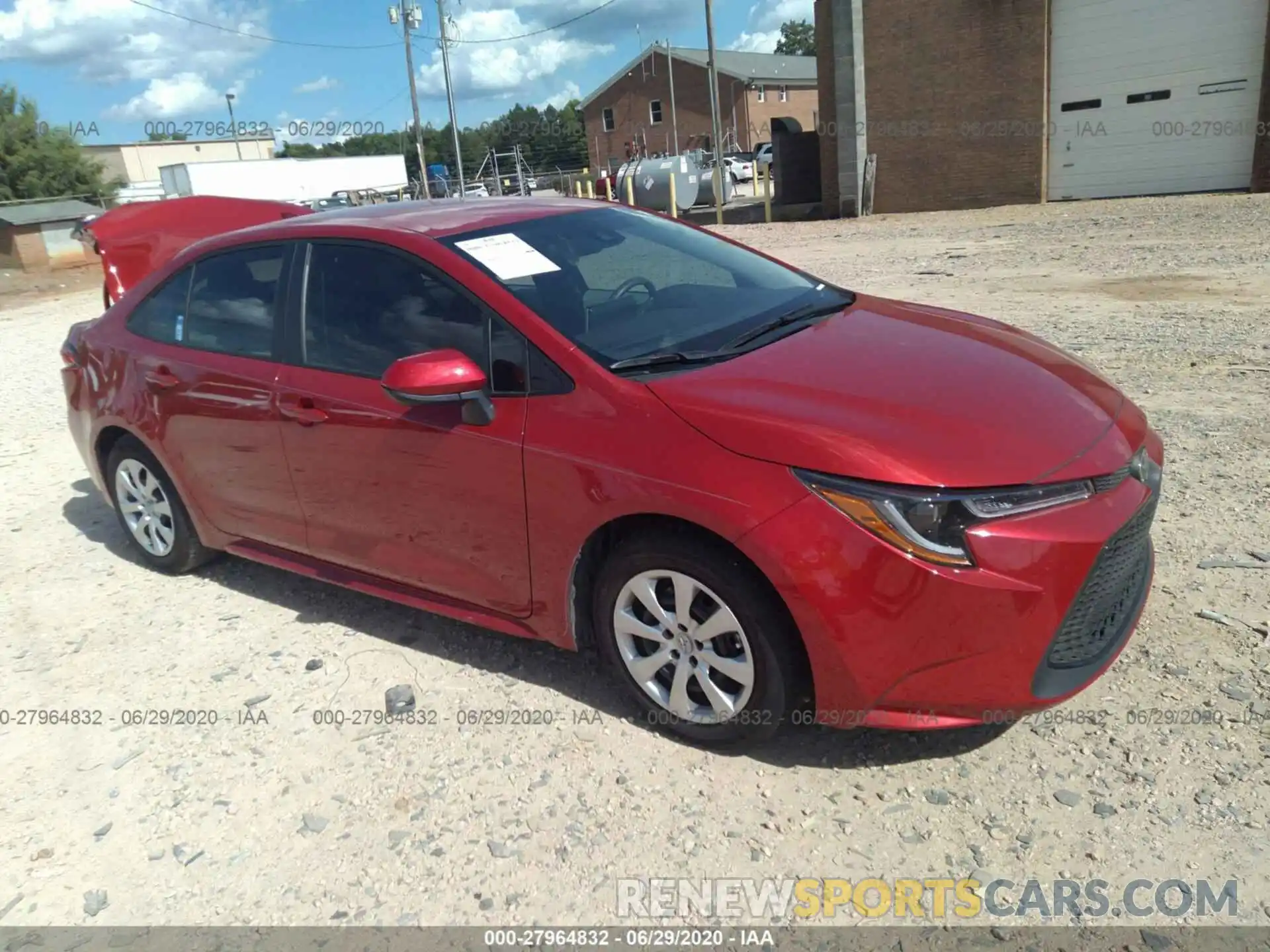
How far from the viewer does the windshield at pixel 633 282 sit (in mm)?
3291

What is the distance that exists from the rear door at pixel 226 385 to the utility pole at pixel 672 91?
187 feet

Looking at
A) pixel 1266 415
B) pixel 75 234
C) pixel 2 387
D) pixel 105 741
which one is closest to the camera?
pixel 105 741

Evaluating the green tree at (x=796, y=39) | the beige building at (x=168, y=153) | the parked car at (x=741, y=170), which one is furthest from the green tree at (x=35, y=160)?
the green tree at (x=796, y=39)

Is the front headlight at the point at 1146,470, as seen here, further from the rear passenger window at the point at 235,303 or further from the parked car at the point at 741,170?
the parked car at the point at 741,170

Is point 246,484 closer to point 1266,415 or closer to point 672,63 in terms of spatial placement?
point 1266,415

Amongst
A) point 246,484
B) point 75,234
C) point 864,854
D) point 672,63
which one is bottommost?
point 864,854

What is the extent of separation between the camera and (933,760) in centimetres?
296

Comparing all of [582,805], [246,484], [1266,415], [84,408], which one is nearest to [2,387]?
[84,408]

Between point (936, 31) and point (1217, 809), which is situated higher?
point (936, 31)

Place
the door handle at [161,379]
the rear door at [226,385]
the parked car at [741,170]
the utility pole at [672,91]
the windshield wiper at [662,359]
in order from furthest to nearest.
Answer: the utility pole at [672,91] < the parked car at [741,170] < the door handle at [161,379] < the rear door at [226,385] < the windshield wiper at [662,359]

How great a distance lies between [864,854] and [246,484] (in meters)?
2.88

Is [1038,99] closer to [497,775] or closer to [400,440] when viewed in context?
[400,440]

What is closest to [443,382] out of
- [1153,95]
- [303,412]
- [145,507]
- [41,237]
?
[303,412]

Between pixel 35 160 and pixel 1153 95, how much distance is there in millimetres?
34814
